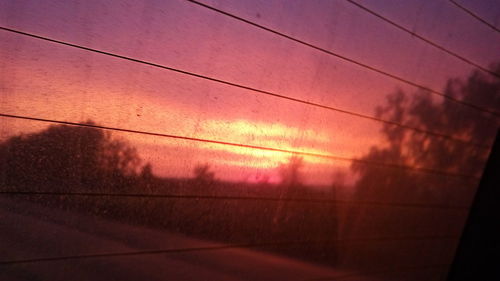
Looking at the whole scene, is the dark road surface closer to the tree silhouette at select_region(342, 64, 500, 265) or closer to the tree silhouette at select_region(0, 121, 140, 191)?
the tree silhouette at select_region(0, 121, 140, 191)

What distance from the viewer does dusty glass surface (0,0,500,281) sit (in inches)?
63.3

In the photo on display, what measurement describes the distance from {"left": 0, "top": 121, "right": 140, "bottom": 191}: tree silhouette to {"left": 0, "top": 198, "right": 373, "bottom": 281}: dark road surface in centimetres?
9

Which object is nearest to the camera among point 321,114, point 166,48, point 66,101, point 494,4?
point 66,101

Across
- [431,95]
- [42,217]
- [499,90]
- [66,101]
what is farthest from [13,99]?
[499,90]

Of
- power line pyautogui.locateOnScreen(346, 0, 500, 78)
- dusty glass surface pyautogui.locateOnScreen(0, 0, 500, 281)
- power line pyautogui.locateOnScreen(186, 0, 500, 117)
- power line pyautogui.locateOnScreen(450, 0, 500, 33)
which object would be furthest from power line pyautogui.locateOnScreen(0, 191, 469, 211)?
power line pyautogui.locateOnScreen(450, 0, 500, 33)

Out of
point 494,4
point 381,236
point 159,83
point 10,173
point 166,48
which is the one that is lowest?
point 381,236

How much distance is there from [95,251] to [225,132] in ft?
2.15

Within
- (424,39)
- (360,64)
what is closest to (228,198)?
(360,64)

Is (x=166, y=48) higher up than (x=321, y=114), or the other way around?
(x=166, y=48)

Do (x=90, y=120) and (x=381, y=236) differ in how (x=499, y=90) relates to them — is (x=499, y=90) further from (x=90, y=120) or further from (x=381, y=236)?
(x=90, y=120)

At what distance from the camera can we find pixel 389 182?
292cm

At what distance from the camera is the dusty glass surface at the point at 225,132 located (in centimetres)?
161

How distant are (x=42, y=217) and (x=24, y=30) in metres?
0.58

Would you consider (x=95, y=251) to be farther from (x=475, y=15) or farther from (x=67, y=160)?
(x=475, y=15)
